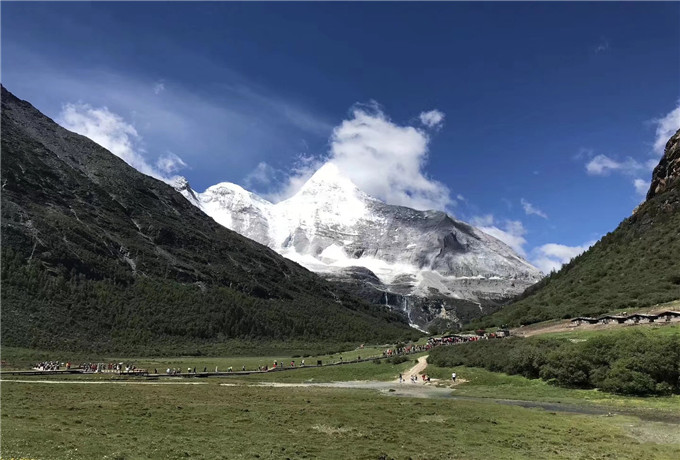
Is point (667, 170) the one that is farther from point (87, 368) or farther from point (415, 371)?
point (87, 368)

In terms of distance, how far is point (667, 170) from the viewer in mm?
125500

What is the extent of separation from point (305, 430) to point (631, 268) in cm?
8967

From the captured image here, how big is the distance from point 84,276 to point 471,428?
462 feet

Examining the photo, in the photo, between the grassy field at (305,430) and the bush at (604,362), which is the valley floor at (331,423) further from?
the bush at (604,362)

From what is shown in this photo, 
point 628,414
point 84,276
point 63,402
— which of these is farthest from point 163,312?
point 628,414

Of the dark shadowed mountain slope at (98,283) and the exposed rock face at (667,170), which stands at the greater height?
the exposed rock face at (667,170)

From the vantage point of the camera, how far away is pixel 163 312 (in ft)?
495

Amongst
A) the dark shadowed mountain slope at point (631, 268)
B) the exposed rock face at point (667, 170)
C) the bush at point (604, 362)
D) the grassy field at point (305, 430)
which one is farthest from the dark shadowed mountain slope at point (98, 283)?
the exposed rock face at point (667, 170)

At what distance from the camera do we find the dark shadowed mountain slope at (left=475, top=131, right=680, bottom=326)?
8306cm

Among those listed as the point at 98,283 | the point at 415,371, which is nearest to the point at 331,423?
the point at 415,371

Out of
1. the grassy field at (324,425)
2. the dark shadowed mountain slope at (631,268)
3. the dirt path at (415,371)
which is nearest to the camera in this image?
the grassy field at (324,425)

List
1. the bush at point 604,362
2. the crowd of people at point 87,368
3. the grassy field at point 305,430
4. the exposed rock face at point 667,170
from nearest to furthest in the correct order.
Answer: the grassy field at point 305,430, the bush at point 604,362, the crowd of people at point 87,368, the exposed rock face at point 667,170

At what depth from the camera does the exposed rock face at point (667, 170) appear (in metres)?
121

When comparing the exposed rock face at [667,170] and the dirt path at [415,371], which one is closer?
the dirt path at [415,371]
